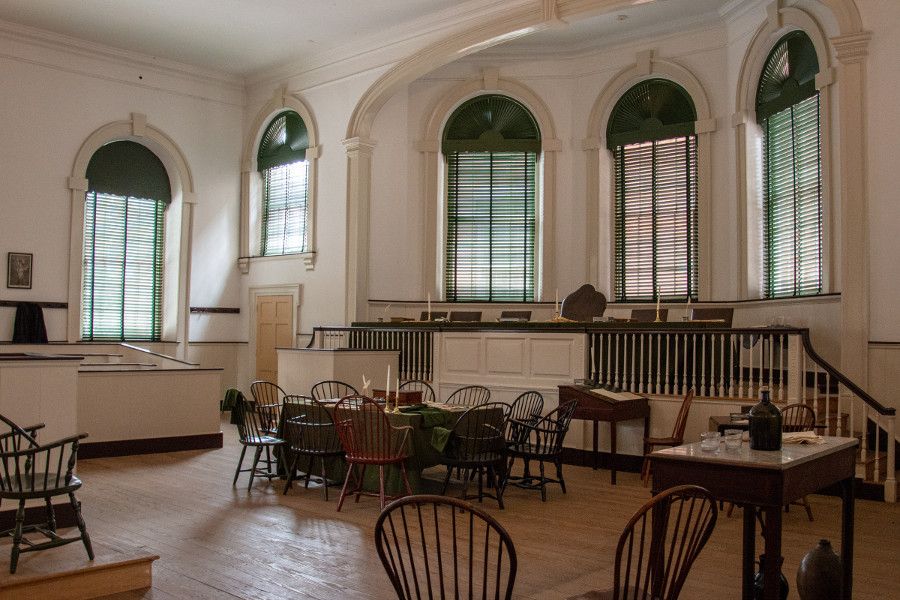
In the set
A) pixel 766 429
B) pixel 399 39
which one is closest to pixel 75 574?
pixel 766 429

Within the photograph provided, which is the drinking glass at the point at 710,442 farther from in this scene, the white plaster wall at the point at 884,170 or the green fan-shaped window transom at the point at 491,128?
the green fan-shaped window transom at the point at 491,128

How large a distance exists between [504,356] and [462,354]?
0.63 m

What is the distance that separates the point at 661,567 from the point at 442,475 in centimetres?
463

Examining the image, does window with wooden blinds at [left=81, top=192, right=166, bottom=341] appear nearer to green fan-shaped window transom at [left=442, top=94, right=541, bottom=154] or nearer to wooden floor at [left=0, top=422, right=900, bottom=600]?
green fan-shaped window transom at [left=442, top=94, right=541, bottom=154]

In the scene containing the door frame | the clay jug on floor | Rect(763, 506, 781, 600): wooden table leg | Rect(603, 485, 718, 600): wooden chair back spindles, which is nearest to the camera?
Rect(603, 485, 718, 600): wooden chair back spindles

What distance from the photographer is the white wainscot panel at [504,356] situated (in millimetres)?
9086

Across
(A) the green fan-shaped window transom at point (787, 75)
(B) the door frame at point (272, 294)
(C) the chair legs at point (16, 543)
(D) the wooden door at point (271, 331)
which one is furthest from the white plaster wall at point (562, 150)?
(C) the chair legs at point (16, 543)

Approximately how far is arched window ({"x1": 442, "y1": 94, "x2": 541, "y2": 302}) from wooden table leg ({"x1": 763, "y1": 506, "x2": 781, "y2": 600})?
32.5ft

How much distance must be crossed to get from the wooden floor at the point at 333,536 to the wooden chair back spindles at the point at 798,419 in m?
0.68

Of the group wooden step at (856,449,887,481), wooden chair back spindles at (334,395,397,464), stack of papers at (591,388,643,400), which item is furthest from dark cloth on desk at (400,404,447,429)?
wooden step at (856,449,887,481)

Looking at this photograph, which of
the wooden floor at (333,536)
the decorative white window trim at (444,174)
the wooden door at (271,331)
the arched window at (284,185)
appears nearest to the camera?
the wooden floor at (333,536)

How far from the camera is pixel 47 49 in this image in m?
12.4

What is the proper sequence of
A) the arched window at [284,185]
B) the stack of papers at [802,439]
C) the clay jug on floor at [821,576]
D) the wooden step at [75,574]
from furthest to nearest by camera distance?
the arched window at [284,185]
the wooden step at [75,574]
the stack of papers at [802,439]
the clay jug on floor at [821,576]

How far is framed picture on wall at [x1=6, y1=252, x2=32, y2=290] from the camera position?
1186 centimetres
